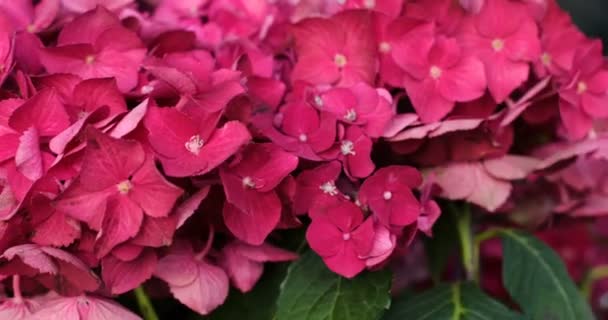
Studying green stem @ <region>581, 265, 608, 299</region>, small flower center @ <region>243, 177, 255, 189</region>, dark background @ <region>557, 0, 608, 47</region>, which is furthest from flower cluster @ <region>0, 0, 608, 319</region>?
dark background @ <region>557, 0, 608, 47</region>

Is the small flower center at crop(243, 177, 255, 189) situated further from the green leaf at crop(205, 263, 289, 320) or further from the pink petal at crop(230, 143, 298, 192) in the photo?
the green leaf at crop(205, 263, 289, 320)

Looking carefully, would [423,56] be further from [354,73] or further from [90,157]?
[90,157]

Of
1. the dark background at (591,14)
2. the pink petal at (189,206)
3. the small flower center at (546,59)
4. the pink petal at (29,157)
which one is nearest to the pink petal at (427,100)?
the small flower center at (546,59)

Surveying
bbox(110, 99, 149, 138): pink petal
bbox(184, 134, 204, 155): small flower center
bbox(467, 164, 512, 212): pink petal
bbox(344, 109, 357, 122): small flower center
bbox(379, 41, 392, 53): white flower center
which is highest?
bbox(110, 99, 149, 138): pink petal

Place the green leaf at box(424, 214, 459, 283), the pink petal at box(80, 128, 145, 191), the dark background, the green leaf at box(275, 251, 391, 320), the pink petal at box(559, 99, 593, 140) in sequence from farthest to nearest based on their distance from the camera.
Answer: the dark background < the green leaf at box(424, 214, 459, 283) < the pink petal at box(559, 99, 593, 140) < the green leaf at box(275, 251, 391, 320) < the pink petal at box(80, 128, 145, 191)

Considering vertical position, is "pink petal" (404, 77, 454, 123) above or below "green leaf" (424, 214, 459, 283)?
above

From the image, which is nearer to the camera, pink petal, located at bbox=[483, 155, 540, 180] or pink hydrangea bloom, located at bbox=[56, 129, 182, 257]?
pink hydrangea bloom, located at bbox=[56, 129, 182, 257]

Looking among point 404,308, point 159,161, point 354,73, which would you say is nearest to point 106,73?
point 159,161
